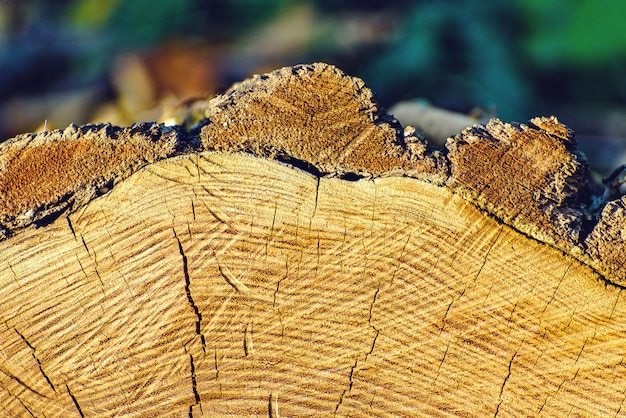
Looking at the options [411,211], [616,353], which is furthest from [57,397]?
[616,353]

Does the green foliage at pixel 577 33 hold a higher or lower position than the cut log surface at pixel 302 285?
higher

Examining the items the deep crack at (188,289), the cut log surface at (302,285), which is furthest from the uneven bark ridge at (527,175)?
the deep crack at (188,289)

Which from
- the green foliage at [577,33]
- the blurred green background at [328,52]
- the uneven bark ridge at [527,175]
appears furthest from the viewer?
the green foliage at [577,33]

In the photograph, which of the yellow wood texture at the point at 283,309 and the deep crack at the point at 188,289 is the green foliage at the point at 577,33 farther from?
the deep crack at the point at 188,289

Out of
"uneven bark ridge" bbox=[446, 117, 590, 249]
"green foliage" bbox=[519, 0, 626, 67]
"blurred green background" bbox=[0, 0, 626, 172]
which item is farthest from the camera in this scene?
"green foliage" bbox=[519, 0, 626, 67]

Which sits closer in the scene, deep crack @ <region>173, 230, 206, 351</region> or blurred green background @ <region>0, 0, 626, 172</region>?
deep crack @ <region>173, 230, 206, 351</region>

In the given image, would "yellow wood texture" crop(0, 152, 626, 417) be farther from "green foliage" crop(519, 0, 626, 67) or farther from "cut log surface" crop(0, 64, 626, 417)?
"green foliage" crop(519, 0, 626, 67)

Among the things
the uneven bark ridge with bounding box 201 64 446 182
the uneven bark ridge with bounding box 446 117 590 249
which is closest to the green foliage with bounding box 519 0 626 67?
the uneven bark ridge with bounding box 446 117 590 249

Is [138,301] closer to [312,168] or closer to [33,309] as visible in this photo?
[33,309]
